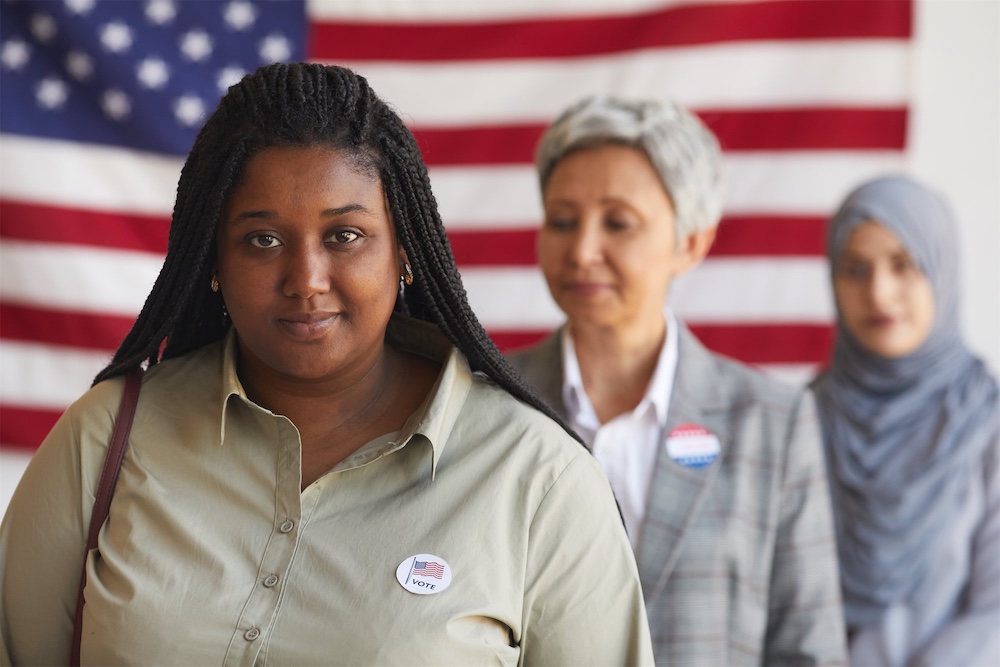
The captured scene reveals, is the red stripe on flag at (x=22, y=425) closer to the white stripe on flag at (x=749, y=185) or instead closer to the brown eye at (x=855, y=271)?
the white stripe on flag at (x=749, y=185)

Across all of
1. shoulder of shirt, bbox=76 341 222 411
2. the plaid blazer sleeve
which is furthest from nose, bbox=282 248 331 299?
the plaid blazer sleeve

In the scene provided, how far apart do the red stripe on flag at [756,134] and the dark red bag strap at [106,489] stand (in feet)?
6.50

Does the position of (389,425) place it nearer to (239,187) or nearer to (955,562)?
(239,187)

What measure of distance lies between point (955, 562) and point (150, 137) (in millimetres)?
2476

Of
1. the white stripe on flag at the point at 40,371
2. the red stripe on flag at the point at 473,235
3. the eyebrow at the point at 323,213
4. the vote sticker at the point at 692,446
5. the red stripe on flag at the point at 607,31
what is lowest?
the white stripe on flag at the point at 40,371

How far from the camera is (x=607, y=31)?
3.43 metres

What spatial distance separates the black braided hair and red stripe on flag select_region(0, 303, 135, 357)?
1.91 m

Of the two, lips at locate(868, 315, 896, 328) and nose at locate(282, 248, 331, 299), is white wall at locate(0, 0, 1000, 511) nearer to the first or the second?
lips at locate(868, 315, 896, 328)

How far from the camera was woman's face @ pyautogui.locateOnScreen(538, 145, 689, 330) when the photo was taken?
7.64ft

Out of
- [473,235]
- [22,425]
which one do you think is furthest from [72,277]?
[473,235]

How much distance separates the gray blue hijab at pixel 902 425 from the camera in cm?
289

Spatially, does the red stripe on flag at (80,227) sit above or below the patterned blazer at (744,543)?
above

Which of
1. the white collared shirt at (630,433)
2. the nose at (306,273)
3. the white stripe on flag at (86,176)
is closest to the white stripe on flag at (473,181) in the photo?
the white stripe on flag at (86,176)

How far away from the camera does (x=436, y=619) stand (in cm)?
130
